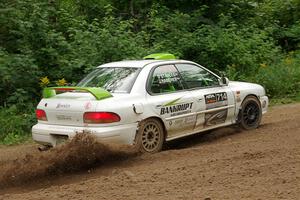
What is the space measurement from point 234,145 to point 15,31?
7.00 m

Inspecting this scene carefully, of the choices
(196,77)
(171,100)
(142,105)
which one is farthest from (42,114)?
(196,77)

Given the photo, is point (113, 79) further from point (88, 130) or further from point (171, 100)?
point (88, 130)

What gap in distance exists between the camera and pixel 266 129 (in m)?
9.87

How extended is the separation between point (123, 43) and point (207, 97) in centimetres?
498

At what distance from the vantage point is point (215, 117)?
9219mm

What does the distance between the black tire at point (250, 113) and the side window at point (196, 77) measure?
32.0 inches

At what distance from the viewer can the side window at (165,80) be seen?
8.48 m

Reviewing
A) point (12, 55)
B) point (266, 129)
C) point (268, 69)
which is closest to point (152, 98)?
point (266, 129)

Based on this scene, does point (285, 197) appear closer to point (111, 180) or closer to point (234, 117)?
point (111, 180)

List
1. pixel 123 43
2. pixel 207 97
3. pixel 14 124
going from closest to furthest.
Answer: pixel 207 97 < pixel 14 124 < pixel 123 43

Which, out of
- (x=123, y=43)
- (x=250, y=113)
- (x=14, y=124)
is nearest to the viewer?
(x=250, y=113)

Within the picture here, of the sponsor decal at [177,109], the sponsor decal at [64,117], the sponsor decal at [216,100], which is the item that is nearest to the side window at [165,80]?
the sponsor decal at [177,109]

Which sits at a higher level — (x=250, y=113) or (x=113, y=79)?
(x=113, y=79)

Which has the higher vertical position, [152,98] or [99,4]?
[99,4]
